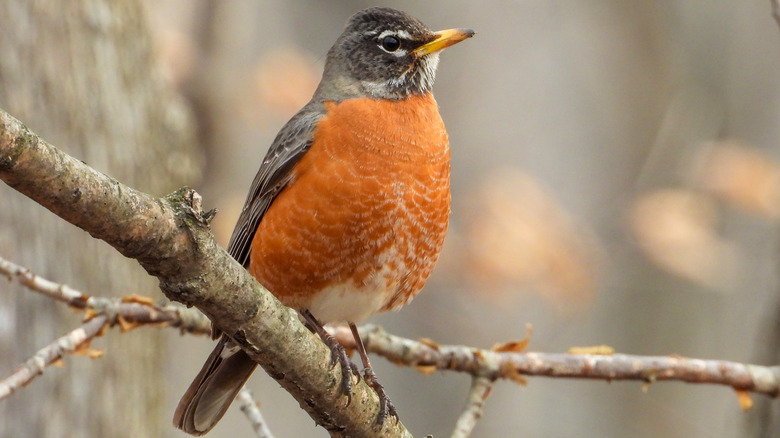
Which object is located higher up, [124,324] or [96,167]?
[96,167]

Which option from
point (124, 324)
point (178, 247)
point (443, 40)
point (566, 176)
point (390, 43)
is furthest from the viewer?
point (566, 176)

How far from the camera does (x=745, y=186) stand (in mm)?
6816

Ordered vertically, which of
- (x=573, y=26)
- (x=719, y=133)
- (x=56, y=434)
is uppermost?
(x=573, y=26)

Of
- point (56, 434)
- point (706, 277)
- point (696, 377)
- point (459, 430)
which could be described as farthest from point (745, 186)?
point (56, 434)

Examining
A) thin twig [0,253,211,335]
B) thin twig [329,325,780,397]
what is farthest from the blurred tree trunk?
thin twig [329,325,780,397]

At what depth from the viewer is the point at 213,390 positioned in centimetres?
367

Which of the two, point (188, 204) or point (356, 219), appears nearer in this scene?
point (188, 204)

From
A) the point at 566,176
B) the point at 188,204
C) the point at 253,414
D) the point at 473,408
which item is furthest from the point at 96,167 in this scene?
the point at 566,176

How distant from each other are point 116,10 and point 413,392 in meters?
3.95

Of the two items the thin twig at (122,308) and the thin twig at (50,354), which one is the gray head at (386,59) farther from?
the thin twig at (50,354)

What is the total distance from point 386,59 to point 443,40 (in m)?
0.29

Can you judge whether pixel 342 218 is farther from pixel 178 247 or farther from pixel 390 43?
pixel 178 247

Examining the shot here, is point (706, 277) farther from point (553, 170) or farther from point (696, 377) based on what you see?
point (696, 377)

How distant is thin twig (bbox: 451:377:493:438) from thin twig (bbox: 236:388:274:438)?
0.75 m
